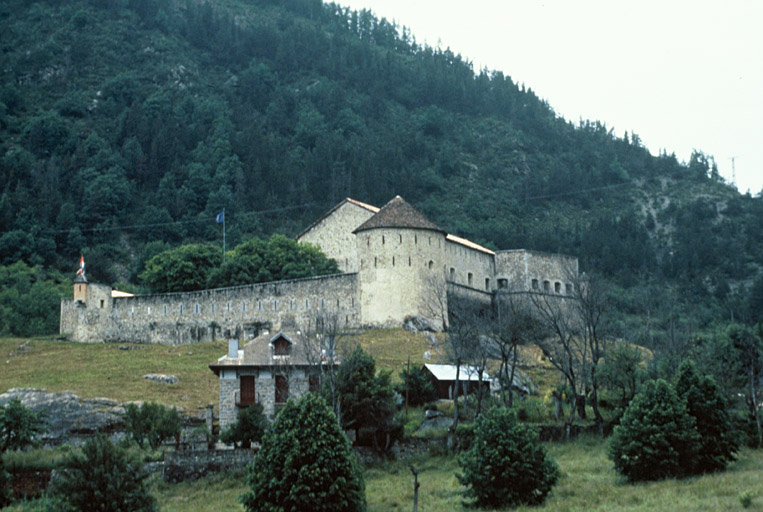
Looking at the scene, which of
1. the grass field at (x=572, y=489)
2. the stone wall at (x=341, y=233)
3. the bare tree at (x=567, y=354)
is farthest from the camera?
the stone wall at (x=341, y=233)

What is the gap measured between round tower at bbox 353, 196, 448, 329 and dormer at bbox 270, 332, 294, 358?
20.8m

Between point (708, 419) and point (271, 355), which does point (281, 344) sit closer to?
point (271, 355)

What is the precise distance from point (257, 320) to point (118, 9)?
5213 inches

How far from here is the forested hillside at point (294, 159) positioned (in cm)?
→ 11900

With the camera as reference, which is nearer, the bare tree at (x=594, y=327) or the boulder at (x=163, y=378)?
the bare tree at (x=594, y=327)

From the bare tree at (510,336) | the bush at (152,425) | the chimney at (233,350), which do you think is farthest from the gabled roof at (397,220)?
the bush at (152,425)

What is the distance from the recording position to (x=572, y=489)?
31.7m

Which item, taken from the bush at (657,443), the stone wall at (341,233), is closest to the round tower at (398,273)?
the stone wall at (341,233)

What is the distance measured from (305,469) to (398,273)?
36.0 metres

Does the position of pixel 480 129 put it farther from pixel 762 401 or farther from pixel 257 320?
pixel 762 401

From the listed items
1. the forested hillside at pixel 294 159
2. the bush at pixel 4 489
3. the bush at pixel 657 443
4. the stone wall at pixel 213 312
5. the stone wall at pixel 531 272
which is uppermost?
the forested hillside at pixel 294 159

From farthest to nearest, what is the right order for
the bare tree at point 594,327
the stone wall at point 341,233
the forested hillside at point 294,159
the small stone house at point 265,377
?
the forested hillside at point 294,159 → the stone wall at point 341,233 → the small stone house at point 265,377 → the bare tree at point 594,327

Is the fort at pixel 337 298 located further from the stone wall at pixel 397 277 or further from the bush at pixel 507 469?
the bush at pixel 507 469

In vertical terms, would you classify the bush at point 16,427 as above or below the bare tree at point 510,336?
below
